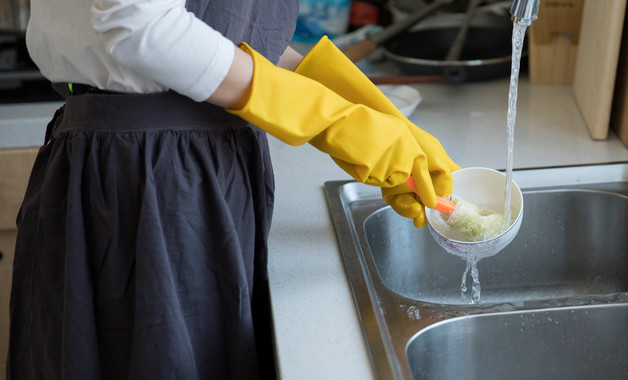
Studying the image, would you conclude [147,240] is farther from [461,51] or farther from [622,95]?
[461,51]

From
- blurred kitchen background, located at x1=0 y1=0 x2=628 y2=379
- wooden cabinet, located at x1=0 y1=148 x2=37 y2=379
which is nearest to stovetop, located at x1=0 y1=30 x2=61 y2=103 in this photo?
blurred kitchen background, located at x1=0 y1=0 x2=628 y2=379

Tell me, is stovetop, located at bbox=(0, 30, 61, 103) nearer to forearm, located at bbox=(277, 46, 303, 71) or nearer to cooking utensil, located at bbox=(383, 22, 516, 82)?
forearm, located at bbox=(277, 46, 303, 71)

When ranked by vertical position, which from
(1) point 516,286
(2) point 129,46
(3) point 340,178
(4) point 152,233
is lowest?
(1) point 516,286

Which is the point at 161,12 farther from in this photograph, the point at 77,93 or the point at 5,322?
the point at 5,322

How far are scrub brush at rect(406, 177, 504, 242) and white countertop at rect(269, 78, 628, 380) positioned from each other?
0.16 metres

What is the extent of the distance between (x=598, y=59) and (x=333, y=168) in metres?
0.50

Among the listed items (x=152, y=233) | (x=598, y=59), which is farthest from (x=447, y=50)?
(x=152, y=233)

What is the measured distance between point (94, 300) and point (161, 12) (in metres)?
0.38

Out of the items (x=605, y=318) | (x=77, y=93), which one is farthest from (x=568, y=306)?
(x=77, y=93)

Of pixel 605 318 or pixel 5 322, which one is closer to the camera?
pixel 605 318

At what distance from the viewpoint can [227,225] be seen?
0.88 meters

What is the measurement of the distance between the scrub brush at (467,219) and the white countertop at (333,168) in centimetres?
16

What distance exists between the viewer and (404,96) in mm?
1479

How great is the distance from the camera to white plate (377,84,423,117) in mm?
1422
